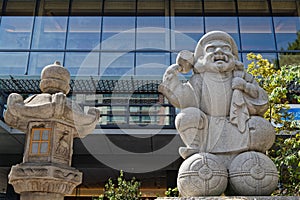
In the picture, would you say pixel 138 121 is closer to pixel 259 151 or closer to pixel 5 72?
pixel 5 72

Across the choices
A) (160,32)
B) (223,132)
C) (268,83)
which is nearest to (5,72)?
(160,32)

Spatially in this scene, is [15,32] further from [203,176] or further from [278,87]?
[203,176]

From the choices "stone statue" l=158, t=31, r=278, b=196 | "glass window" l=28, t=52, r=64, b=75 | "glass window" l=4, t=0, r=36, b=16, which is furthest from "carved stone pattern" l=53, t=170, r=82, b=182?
"glass window" l=4, t=0, r=36, b=16

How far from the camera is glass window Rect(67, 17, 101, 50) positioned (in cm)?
1656

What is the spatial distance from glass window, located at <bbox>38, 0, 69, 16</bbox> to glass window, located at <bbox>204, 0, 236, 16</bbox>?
24.6ft

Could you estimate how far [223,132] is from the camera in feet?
15.2

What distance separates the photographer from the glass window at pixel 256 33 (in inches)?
646

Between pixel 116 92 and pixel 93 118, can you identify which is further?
pixel 116 92

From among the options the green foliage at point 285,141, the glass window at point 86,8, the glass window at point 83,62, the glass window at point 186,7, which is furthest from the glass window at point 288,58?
the glass window at point 86,8

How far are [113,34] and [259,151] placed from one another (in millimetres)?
13743

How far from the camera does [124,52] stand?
53.7ft

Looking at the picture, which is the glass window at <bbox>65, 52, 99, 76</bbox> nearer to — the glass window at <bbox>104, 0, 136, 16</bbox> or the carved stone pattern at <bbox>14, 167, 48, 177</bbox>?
the glass window at <bbox>104, 0, 136, 16</bbox>

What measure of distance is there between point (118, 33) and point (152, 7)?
2.40 meters

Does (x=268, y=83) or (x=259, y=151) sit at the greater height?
(x=268, y=83)
